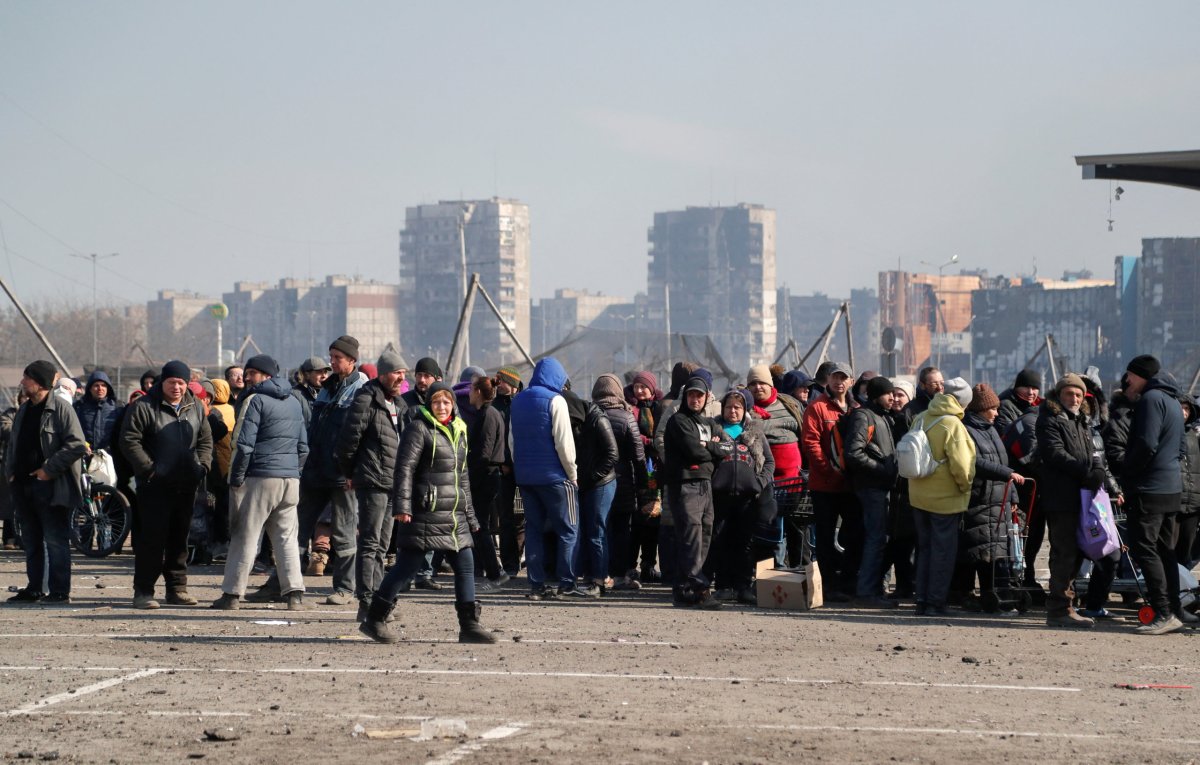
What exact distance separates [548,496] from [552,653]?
3.22 meters

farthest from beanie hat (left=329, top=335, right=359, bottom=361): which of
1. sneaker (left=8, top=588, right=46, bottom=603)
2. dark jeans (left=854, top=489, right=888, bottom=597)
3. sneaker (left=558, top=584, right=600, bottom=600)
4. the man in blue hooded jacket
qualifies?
dark jeans (left=854, top=489, right=888, bottom=597)

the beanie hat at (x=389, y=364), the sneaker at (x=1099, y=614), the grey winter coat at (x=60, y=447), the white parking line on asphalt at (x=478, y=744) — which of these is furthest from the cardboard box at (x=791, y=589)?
the white parking line on asphalt at (x=478, y=744)

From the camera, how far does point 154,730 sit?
7.77 meters

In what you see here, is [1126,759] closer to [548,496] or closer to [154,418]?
[548,496]

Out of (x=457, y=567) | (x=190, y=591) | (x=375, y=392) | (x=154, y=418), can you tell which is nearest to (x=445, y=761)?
(x=457, y=567)

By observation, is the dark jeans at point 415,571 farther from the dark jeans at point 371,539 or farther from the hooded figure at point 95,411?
the hooded figure at point 95,411

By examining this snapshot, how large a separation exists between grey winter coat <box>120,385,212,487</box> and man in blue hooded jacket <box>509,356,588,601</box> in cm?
249

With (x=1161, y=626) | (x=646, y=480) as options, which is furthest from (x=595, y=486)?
(x=1161, y=626)

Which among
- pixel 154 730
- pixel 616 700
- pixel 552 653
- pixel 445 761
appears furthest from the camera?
pixel 552 653

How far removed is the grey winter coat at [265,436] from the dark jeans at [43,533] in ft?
5.18

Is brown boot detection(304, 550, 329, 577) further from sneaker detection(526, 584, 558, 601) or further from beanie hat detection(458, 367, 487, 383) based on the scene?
sneaker detection(526, 584, 558, 601)

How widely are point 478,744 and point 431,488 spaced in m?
3.28

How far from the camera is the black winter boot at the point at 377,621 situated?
34.8 ft

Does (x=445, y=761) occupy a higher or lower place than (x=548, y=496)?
lower
